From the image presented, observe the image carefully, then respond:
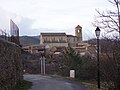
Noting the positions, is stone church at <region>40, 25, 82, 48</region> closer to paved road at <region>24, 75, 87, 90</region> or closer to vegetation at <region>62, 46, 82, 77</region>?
vegetation at <region>62, 46, 82, 77</region>

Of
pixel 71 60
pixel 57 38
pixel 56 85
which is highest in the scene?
pixel 57 38

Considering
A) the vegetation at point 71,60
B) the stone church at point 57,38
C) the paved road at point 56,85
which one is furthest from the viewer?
the stone church at point 57,38

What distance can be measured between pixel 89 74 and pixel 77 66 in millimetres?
5275

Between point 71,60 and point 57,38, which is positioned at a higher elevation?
point 57,38

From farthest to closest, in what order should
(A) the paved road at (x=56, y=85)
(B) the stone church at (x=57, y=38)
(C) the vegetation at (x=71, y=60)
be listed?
(B) the stone church at (x=57, y=38), (C) the vegetation at (x=71, y=60), (A) the paved road at (x=56, y=85)

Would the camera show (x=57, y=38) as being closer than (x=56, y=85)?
No

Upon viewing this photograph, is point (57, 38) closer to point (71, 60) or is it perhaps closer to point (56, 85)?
point (71, 60)

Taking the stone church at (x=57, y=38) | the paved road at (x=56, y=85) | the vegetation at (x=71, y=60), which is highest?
the stone church at (x=57, y=38)

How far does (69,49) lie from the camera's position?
45.7 m

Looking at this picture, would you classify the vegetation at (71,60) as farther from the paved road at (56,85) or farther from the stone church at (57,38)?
the stone church at (57,38)

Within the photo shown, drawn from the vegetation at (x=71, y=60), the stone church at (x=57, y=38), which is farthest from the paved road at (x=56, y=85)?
the stone church at (x=57, y=38)

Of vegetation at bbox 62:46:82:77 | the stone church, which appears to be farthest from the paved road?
the stone church

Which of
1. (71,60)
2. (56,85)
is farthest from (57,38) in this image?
(56,85)

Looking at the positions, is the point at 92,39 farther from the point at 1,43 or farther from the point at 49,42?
the point at 49,42
